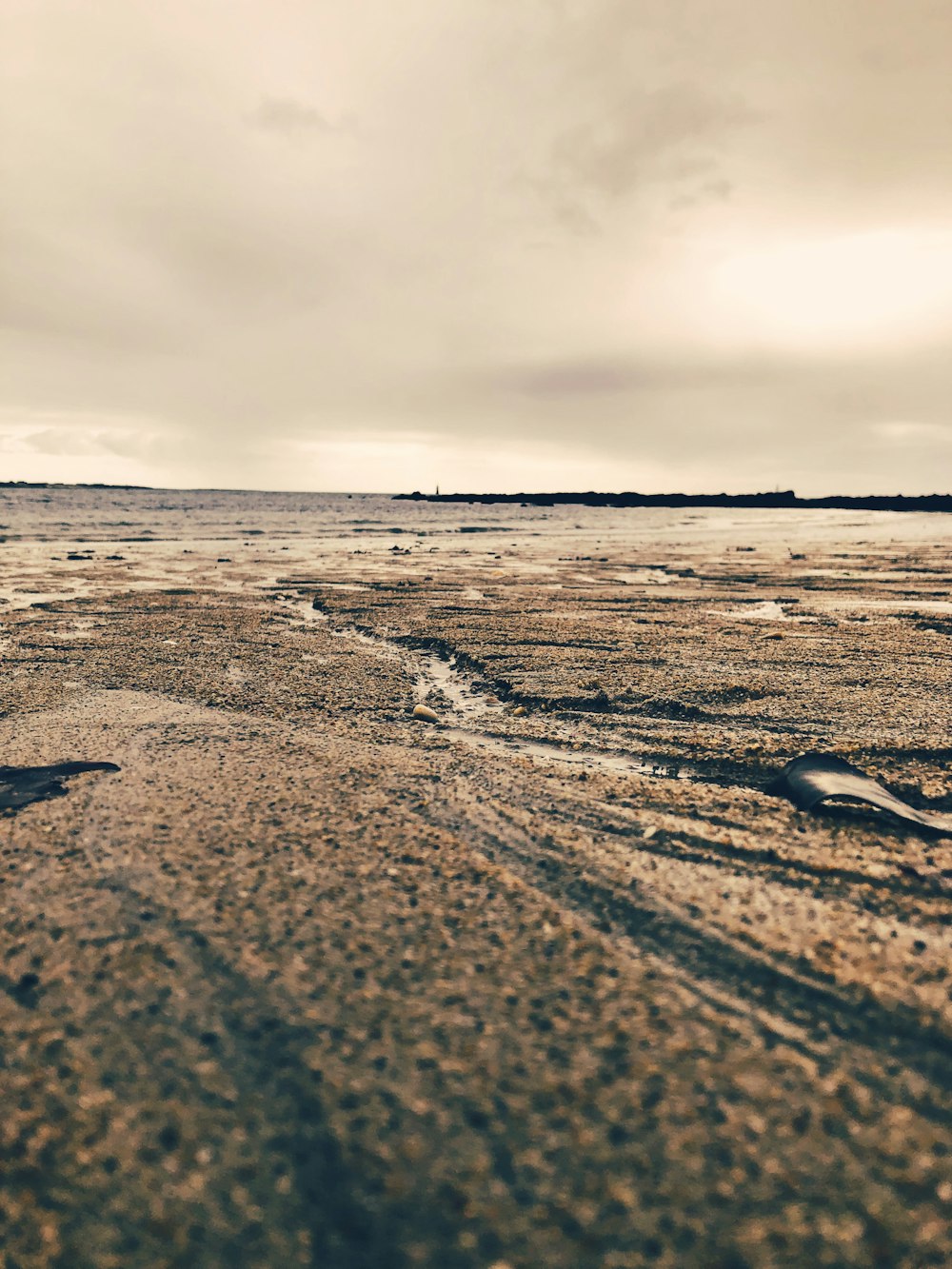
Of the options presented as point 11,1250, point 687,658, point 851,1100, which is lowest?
point 11,1250

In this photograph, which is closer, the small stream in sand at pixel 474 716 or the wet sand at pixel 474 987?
the wet sand at pixel 474 987

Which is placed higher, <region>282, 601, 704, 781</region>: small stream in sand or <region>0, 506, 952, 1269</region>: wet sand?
<region>282, 601, 704, 781</region>: small stream in sand

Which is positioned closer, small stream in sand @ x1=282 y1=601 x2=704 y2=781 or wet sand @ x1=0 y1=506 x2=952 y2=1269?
wet sand @ x1=0 y1=506 x2=952 y2=1269

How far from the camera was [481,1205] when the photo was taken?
3.67ft

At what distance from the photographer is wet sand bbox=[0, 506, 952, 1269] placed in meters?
1.12

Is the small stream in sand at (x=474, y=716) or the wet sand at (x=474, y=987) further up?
the small stream in sand at (x=474, y=716)

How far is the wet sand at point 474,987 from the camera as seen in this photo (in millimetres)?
1117

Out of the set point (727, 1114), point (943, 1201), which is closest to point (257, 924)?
point (727, 1114)

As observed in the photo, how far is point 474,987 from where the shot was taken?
5.20 ft

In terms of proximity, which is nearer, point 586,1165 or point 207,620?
point 586,1165

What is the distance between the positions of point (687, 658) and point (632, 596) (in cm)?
341

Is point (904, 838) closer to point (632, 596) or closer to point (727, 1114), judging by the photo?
point (727, 1114)

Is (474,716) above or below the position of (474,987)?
above

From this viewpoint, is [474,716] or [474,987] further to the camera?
[474,716]
